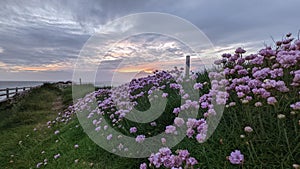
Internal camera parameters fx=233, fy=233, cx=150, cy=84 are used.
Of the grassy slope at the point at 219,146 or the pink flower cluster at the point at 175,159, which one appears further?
the grassy slope at the point at 219,146

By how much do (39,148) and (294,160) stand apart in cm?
513

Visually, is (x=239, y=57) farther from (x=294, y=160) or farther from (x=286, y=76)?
(x=294, y=160)

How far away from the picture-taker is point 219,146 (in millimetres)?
2393

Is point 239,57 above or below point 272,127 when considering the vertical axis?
above

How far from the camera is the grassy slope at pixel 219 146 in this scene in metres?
2.04

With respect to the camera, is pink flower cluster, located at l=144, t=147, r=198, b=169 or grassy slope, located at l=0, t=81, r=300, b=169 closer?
pink flower cluster, located at l=144, t=147, r=198, b=169

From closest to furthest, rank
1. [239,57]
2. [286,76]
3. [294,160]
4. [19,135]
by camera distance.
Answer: [294,160], [286,76], [239,57], [19,135]

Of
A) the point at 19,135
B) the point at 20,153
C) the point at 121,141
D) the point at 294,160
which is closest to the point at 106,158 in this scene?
the point at 121,141

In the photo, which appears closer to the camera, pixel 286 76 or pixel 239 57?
pixel 286 76

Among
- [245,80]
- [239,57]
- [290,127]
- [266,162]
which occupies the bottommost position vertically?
[266,162]

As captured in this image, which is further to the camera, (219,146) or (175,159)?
(219,146)

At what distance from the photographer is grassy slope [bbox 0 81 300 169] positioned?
204 cm

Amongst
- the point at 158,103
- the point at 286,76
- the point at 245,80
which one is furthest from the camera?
the point at 158,103

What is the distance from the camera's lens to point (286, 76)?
2715 millimetres
